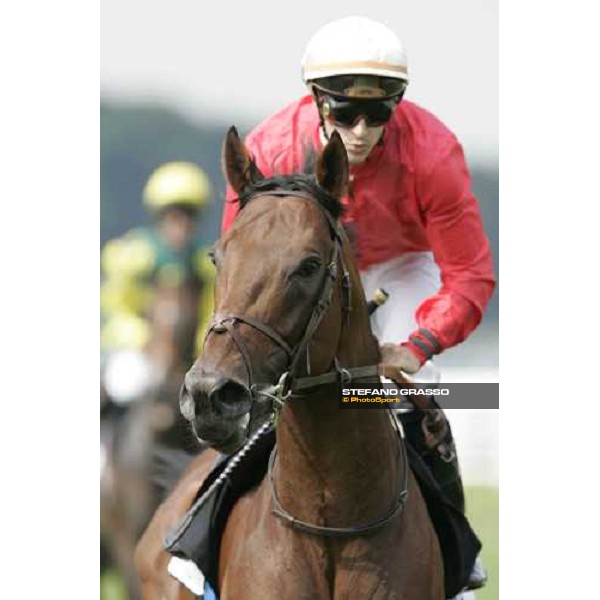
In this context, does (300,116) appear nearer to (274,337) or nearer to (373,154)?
(373,154)

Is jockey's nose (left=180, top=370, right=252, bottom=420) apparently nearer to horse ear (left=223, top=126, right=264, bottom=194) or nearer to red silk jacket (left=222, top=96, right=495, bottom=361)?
horse ear (left=223, top=126, right=264, bottom=194)

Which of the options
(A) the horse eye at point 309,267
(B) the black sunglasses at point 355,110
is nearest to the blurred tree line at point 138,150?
(B) the black sunglasses at point 355,110

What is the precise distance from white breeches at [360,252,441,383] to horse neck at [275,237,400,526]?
42.1 inches

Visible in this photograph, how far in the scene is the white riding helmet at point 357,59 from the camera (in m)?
3.91

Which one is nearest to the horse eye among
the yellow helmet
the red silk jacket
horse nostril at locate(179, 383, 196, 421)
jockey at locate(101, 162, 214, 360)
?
horse nostril at locate(179, 383, 196, 421)

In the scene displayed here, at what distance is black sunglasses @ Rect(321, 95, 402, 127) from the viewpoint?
3908 mm

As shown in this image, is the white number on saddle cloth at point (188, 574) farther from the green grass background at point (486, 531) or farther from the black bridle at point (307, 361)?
the green grass background at point (486, 531)

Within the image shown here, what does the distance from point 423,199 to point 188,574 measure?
1.44 metres

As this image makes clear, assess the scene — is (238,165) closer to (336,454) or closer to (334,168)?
(334,168)

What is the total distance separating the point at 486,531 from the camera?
8023 millimetres

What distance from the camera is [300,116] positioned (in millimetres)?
4355

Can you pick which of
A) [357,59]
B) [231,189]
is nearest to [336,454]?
[231,189]

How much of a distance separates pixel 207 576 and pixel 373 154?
1492 mm
